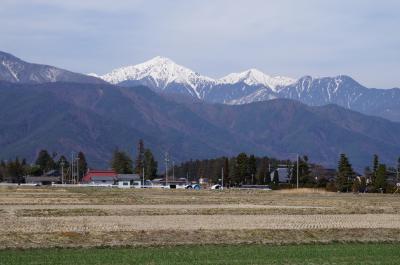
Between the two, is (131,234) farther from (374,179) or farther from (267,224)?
(374,179)

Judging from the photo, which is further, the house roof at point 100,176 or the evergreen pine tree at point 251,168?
the house roof at point 100,176

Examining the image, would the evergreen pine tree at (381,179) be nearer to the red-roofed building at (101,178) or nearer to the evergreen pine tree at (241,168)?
the evergreen pine tree at (241,168)

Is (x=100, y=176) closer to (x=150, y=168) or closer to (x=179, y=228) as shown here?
(x=150, y=168)

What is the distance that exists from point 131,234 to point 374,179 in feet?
353

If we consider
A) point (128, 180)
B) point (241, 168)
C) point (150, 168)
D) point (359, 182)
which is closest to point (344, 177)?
point (359, 182)

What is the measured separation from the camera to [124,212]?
A: 47.9 m

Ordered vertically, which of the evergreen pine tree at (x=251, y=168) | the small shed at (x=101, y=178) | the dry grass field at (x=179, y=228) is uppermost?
the evergreen pine tree at (x=251, y=168)

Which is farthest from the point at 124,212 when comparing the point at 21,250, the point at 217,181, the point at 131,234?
the point at 217,181

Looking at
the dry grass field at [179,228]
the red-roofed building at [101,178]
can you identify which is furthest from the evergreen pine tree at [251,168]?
the dry grass field at [179,228]

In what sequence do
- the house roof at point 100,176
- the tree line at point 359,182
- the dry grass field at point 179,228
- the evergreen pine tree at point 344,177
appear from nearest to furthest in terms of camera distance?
the dry grass field at point 179,228 → the tree line at point 359,182 → the evergreen pine tree at point 344,177 → the house roof at point 100,176

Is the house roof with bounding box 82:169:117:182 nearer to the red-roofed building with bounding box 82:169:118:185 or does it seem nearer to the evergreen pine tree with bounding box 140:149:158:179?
the red-roofed building with bounding box 82:169:118:185

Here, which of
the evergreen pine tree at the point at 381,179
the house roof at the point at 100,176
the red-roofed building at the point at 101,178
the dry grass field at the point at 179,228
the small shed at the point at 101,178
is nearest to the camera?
the dry grass field at the point at 179,228

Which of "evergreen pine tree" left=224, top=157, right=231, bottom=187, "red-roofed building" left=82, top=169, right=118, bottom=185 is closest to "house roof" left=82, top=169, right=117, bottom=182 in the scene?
"red-roofed building" left=82, top=169, right=118, bottom=185

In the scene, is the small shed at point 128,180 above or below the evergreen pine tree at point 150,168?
below
